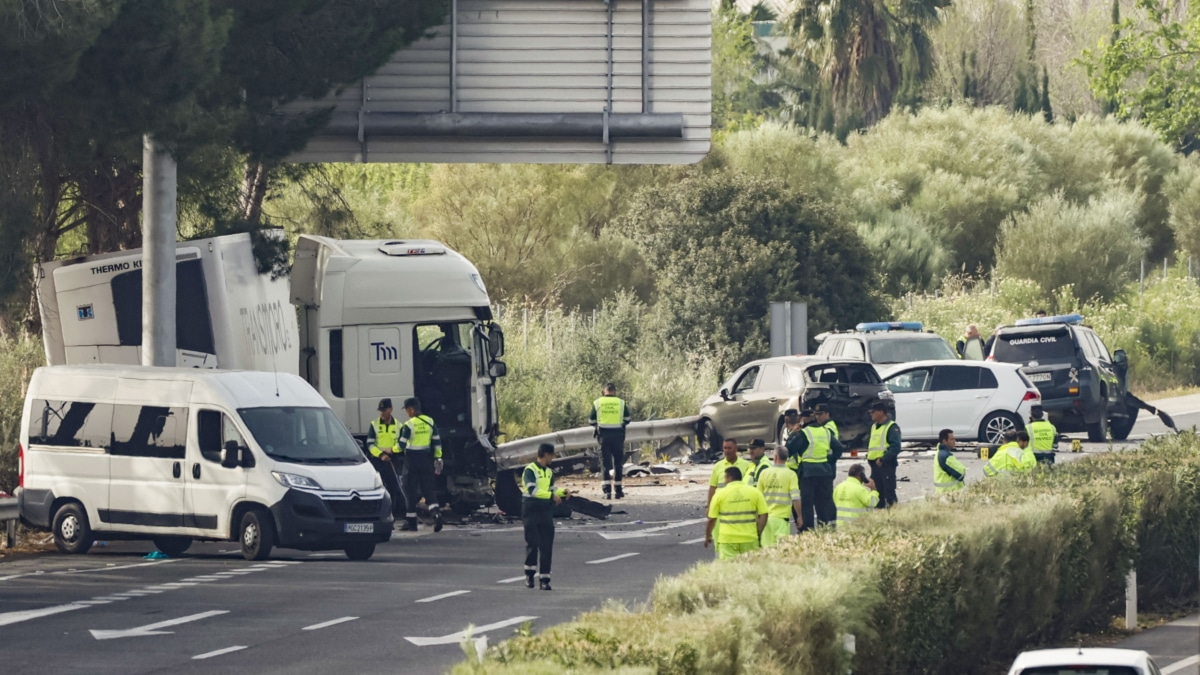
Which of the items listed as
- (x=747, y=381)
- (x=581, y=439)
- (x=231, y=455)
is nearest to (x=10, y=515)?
(x=231, y=455)

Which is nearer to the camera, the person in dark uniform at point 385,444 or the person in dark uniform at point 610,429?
the person in dark uniform at point 385,444

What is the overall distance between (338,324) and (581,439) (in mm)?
5468

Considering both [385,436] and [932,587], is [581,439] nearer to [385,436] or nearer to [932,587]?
[385,436]

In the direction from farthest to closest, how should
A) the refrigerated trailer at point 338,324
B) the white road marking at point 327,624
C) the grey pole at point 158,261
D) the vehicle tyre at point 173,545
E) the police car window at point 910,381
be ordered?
1. the police car window at point 910,381
2. the refrigerated trailer at point 338,324
3. the grey pole at point 158,261
4. the vehicle tyre at point 173,545
5. the white road marking at point 327,624

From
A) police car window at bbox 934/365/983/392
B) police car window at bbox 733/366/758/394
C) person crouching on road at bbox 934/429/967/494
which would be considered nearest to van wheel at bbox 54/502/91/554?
person crouching on road at bbox 934/429/967/494

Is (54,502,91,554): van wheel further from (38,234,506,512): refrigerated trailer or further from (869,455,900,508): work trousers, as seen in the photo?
(869,455,900,508): work trousers

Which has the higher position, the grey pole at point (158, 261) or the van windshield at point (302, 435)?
the grey pole at point (158, 261)

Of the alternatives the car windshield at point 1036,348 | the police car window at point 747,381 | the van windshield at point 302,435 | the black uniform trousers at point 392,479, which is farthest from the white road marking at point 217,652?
the car windshield at point 1036,348

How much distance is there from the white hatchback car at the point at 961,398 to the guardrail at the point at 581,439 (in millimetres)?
3819

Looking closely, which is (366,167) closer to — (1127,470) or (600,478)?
(600,478)

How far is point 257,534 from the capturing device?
20266 millimetres

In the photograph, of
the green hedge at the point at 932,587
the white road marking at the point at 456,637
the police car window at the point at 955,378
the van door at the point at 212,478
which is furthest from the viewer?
the police car window at the point at 955,378

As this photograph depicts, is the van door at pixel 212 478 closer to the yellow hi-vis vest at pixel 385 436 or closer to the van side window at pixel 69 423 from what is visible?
the van side window at pixel 69 423

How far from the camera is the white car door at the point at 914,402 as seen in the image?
2961cm
